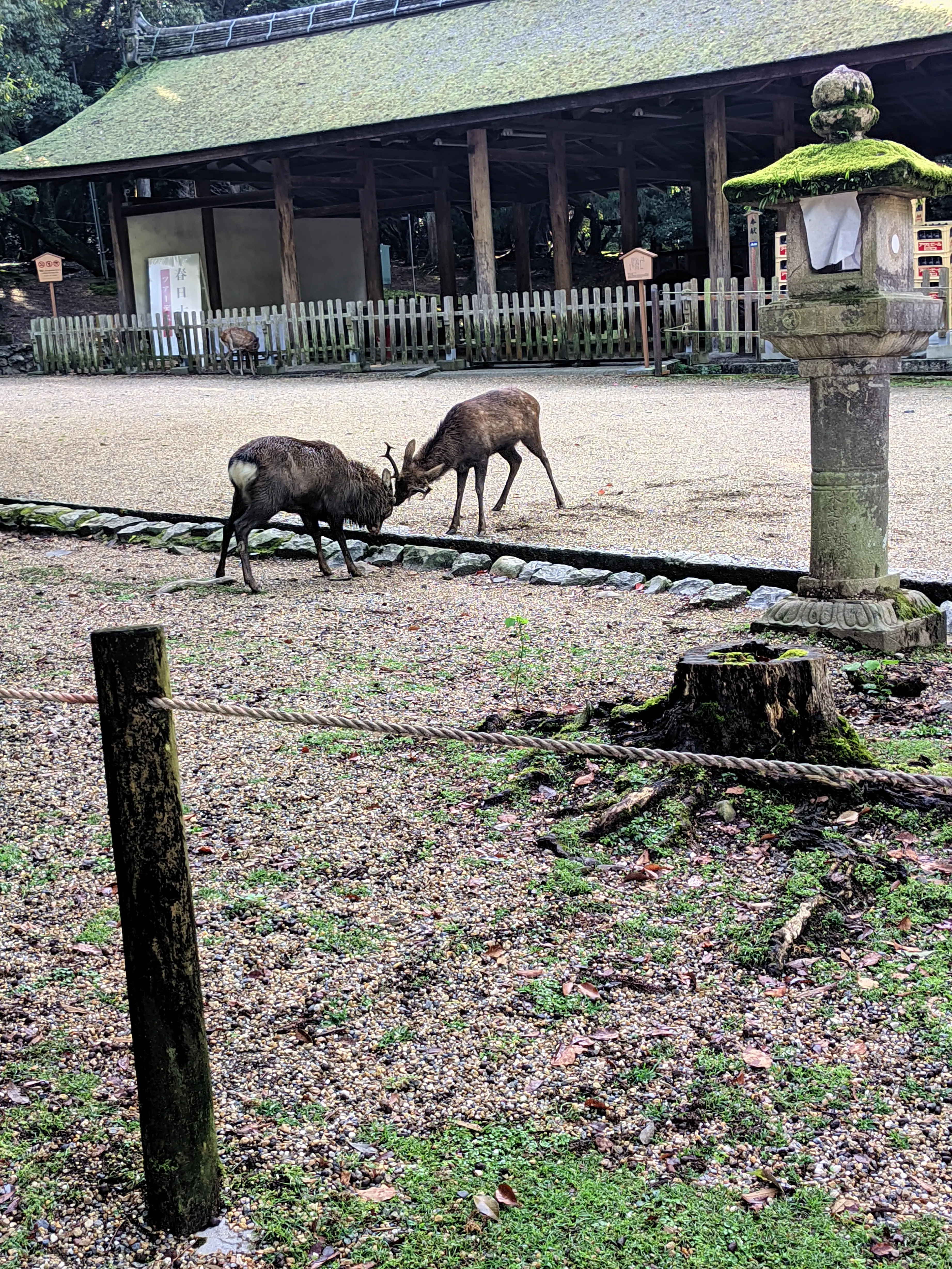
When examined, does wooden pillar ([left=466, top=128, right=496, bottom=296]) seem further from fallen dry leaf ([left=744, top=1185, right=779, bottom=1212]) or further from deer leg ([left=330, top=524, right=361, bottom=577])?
fallen dry leaf ([left=744, top=1185, right=779, bottom=1212])

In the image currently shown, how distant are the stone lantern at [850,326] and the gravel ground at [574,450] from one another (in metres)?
0.97

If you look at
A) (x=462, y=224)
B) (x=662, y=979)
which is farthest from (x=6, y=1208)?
(x=462, y=224)

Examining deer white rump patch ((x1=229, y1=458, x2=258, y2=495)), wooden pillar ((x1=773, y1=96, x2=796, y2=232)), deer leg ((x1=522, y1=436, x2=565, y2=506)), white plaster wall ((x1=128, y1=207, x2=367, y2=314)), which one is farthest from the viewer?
white plaster wall ((x1=128, y1=207, x2=367, y2=314))

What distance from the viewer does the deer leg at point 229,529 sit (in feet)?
23.0

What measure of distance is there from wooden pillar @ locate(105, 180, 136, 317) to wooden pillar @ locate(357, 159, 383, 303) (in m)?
4.51

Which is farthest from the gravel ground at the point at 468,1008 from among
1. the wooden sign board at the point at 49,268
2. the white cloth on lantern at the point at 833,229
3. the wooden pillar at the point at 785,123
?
the wooden sign board at the point at 49,268

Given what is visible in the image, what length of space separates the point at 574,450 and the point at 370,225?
12.4 m

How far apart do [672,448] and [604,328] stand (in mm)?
8534

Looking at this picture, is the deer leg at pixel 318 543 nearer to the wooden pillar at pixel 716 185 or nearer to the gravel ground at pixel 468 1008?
the gravel ground at pixel 468 1008

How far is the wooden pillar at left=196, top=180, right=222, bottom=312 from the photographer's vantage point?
23562mm

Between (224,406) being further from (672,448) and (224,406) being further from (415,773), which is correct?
(415,773)

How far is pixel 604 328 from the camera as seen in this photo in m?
18.9

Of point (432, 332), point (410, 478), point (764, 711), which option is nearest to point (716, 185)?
point (432, 332)

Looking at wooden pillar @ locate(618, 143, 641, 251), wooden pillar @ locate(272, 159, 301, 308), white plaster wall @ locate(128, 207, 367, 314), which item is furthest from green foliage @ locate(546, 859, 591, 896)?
white plaster wall @ locate(128, 207, 367, 314)
